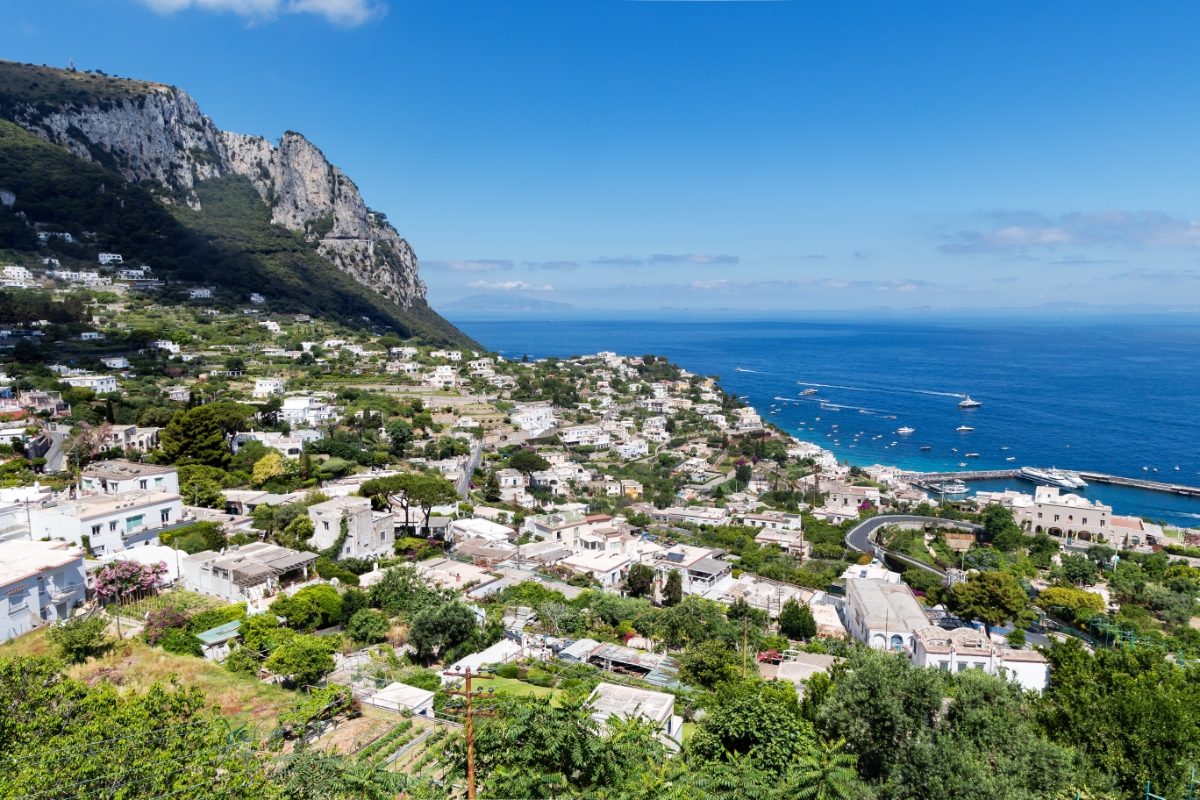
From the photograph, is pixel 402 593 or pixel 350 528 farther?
pixel 350 528

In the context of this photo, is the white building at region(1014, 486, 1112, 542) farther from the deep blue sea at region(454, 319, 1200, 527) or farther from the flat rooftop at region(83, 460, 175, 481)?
the flat rooftop at region(83, 460, 175, 481)

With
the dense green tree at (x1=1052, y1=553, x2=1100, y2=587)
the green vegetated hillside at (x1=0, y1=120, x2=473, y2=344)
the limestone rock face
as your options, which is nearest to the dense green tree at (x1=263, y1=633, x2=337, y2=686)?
the dense green tree at (x1=1052, y1=553, x2=1100, y2=587)

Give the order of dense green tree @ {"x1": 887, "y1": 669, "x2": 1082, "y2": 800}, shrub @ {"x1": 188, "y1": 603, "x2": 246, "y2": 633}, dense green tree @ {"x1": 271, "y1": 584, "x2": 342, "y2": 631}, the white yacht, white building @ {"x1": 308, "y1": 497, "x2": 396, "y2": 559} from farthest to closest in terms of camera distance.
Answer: the white yacht → white building @ {"x1": 308, "y1": 497, "x2": 396, "y2": 559} → dense green tree @ {"x1": 271, "y1": 584, "x2": 342, "y2": 631} → shrub @ {"x1": 188, "y1": 603, "x2": 246, "y2": 633} → dense green tree @ {"x1": 887, "y1": 669, "x2": 1082, "y2": 800}

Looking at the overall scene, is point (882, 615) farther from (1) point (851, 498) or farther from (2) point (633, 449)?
(2) point (633, 449)

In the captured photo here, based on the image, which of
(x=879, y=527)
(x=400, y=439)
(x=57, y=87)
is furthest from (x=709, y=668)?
(x=57, y=87)

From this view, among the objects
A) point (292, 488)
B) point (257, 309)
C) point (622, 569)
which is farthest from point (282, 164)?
point (622, 569)

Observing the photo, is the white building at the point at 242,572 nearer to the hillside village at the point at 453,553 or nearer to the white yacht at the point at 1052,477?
the hillside village at the point at 453,553

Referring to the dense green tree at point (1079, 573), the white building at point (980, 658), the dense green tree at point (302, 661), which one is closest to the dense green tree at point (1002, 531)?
the dense green tree at point (1079, 573)
